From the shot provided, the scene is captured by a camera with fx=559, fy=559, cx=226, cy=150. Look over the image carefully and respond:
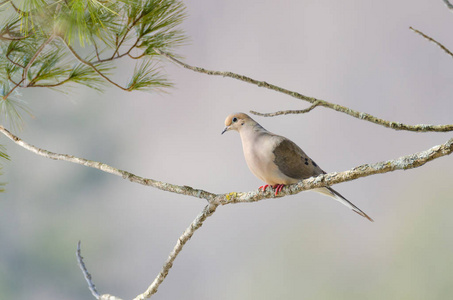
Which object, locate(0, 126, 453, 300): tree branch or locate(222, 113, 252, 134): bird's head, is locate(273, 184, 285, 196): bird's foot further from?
locate(222, 113, 252, 134): bird's head

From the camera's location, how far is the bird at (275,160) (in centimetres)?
129

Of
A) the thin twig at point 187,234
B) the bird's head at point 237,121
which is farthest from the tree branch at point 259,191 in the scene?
the bird's head at point 237,121

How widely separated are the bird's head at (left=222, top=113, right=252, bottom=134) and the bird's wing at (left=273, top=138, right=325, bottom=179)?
0.11 meters

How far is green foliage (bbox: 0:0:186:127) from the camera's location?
1.37 meters

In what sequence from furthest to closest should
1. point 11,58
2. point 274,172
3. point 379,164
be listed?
point 11,58
point 274,172
point 379,164

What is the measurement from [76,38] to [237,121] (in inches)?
18.5

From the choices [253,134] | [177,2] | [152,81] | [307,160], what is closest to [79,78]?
[152,81]

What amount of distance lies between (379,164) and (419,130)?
0.13 metres

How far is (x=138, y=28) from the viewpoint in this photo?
4.93ft

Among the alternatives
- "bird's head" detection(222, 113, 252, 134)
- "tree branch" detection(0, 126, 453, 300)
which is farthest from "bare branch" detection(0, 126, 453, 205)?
"bird's head" detection(222, 113, 252, 134)

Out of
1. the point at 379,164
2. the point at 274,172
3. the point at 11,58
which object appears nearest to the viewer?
the point at 379,164

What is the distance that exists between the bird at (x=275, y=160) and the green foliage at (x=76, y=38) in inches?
15.0

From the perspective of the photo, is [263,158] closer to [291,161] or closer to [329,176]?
[291,161]

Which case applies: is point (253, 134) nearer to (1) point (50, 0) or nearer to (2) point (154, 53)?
(2) point (154, 53)
